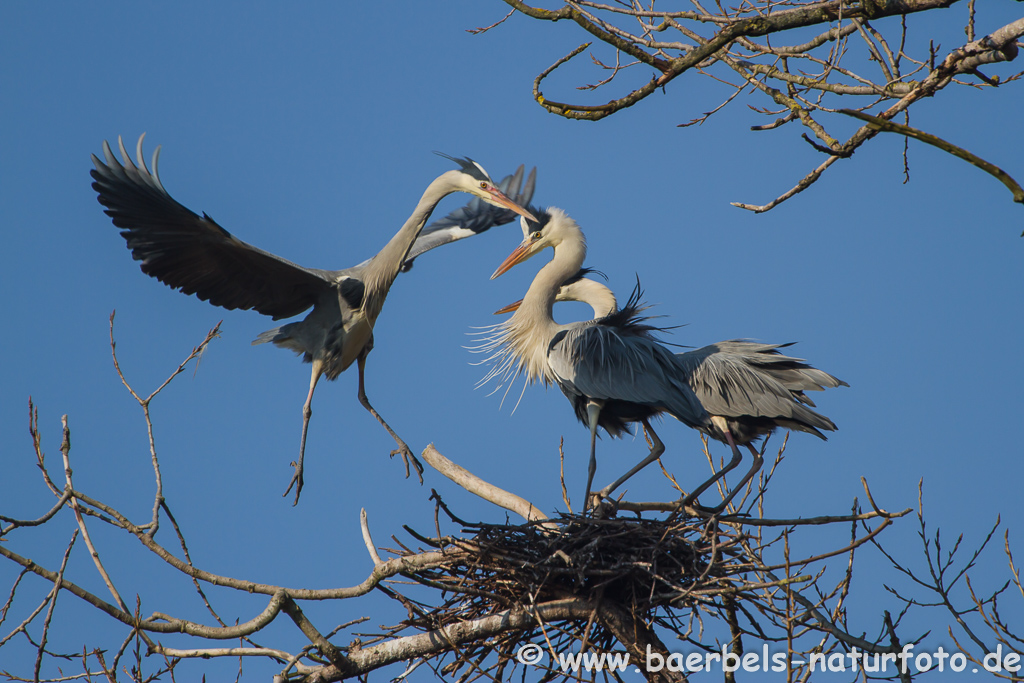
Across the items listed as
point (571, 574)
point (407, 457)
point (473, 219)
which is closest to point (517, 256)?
point (473, 219)

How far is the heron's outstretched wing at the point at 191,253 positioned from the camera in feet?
19.2

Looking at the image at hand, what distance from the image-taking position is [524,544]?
4.79m

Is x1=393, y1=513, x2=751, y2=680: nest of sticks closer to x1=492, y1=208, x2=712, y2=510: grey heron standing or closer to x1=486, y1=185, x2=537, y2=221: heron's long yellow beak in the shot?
x1=492, y1=208, x2=712, y2=510: grey heron standing

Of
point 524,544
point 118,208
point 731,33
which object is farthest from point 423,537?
point 118,208

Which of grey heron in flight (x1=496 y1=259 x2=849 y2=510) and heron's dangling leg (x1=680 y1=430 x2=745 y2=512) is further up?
grey heron in flight (x1=496 y1=259 x2=849 y2=510)

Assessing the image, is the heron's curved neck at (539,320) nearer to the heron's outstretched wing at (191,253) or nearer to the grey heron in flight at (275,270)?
the grey heron in flight at (275,270)

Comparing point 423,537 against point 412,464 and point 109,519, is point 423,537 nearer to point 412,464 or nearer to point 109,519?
point 109,519

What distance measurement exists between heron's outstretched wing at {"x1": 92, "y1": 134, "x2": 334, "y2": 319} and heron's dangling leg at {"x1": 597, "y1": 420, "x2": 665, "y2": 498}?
8.17ft

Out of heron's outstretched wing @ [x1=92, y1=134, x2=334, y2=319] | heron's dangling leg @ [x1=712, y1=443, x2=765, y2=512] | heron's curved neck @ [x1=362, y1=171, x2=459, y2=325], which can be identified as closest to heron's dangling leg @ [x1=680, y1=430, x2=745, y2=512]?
heron's dangling leg @ [x1=712, y1=443, x2=765, y2=512]

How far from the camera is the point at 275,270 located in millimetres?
6547

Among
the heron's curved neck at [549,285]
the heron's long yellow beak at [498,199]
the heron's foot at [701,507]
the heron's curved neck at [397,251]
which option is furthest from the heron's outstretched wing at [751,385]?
the heron's curved neck at [397,251]

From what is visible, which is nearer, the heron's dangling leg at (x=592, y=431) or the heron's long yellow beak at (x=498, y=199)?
the heron's dangling leg at (x=592, y=431)

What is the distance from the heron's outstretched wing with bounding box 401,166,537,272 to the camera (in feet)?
25.7
